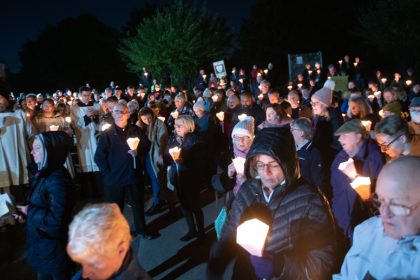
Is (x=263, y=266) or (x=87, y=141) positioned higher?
(x=87, y=141)

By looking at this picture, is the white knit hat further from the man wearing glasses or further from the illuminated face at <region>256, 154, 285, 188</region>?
the illuminated face at <region>256, 154, 285, 188</region>

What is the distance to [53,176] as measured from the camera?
3807 mm

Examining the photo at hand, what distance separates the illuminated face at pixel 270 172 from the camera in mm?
2797

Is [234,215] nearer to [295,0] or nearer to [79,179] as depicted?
[79,179]

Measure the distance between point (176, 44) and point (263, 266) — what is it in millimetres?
25709

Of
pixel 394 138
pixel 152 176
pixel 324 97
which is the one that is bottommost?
pixel 152 176

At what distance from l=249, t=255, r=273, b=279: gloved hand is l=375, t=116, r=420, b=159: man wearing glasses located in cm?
212

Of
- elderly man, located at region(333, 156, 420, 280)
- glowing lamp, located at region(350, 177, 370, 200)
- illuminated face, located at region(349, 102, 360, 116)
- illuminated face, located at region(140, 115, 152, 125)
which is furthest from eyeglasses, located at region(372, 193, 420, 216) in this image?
illuminated face, located at region(140, 115, 152, 125)

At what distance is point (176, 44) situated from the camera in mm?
27109

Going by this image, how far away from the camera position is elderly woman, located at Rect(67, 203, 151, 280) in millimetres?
2293

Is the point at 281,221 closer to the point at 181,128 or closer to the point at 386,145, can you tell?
the point at 386,145

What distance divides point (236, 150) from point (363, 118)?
115 inches

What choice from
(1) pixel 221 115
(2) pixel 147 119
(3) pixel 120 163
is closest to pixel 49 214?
(3) pixel 120 163

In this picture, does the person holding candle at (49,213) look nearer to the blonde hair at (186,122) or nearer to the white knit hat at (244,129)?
the white knit hat at (244,129)
